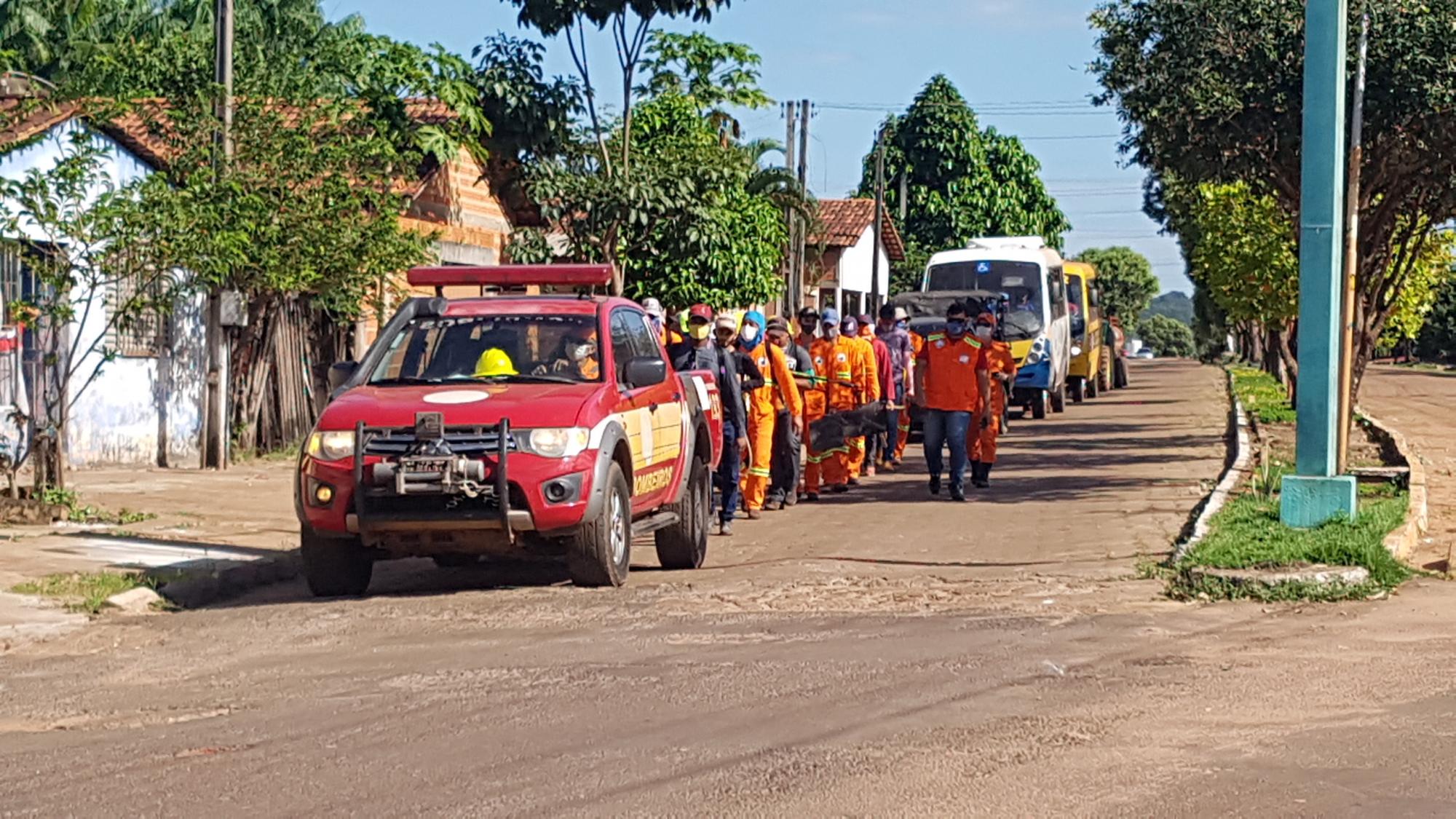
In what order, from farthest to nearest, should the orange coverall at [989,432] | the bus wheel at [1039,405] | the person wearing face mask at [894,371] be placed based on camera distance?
the bus wheel at [1039,405] → the person wearing face mask at [894,371] → the orange coverall at [989,432]

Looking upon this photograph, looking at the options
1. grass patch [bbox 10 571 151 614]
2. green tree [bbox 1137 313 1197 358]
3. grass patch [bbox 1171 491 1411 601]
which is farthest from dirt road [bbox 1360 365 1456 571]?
green tree [bbox 1137 313 1197 358]

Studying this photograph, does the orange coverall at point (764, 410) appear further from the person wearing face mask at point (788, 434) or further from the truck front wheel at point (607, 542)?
the truck front wheel at point (607, 542)

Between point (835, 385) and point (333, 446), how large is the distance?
8107 millimetres

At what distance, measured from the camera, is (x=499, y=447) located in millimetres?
10820

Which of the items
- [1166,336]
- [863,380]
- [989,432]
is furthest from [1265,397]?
[1166,336]

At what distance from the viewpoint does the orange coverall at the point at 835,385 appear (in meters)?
18.5

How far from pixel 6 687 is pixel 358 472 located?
2654 millimetres

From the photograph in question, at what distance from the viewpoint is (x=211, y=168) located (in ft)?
61.7

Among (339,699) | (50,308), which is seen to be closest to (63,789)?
(339,699)

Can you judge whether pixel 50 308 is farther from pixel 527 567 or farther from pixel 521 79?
pixel 521 79

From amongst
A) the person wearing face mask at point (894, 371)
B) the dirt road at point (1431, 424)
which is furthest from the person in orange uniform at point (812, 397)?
the dirt road at point (1431, 424)

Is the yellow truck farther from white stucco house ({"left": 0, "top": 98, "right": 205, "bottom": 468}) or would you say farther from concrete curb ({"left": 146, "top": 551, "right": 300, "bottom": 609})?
concrete curb ({"left": 146, "top": 551, "right": 300, "bottom": 609})

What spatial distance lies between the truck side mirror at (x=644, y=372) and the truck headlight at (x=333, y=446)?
5.53 feet

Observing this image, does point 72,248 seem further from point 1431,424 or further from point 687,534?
point 1431,424
